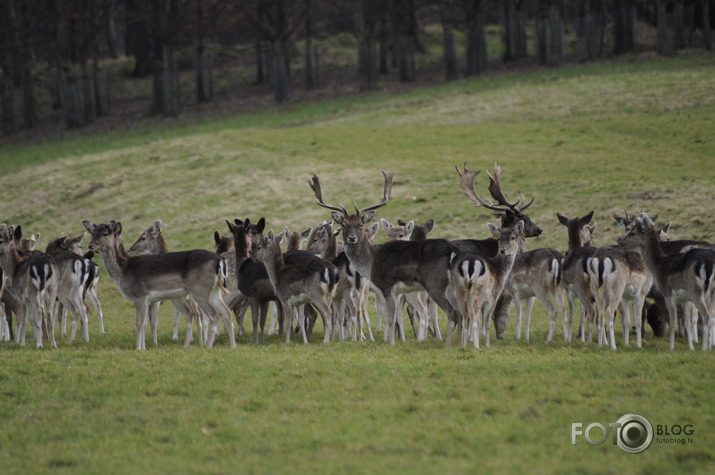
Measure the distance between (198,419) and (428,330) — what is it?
709 centimetres

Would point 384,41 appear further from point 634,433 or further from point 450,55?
point 634,433

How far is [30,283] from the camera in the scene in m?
14.8

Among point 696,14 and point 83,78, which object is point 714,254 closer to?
point 83,78

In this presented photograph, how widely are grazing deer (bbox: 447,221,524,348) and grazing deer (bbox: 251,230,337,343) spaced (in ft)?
6.74

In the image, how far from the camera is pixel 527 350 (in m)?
12.9

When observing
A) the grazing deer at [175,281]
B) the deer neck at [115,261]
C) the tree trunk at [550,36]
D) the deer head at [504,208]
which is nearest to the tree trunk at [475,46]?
the tree trunk at [550,36]

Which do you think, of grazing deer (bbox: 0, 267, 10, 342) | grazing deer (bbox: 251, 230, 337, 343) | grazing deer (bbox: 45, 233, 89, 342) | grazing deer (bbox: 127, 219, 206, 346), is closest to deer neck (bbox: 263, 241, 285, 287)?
grazing deer (bbox: 251, 230, 337, 343)

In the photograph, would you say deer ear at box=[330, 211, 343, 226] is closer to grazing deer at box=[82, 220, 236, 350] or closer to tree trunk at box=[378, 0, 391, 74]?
grazing deer at box=[82, 220, 236, 350]

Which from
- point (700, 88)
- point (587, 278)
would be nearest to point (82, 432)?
point (587, 278)

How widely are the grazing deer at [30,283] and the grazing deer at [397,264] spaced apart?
4596 millimetres

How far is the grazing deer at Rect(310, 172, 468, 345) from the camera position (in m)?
13.8

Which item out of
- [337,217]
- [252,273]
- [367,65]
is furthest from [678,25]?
[252,273]

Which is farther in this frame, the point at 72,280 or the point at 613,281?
the point at 72,280

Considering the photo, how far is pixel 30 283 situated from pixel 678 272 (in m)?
9.59
